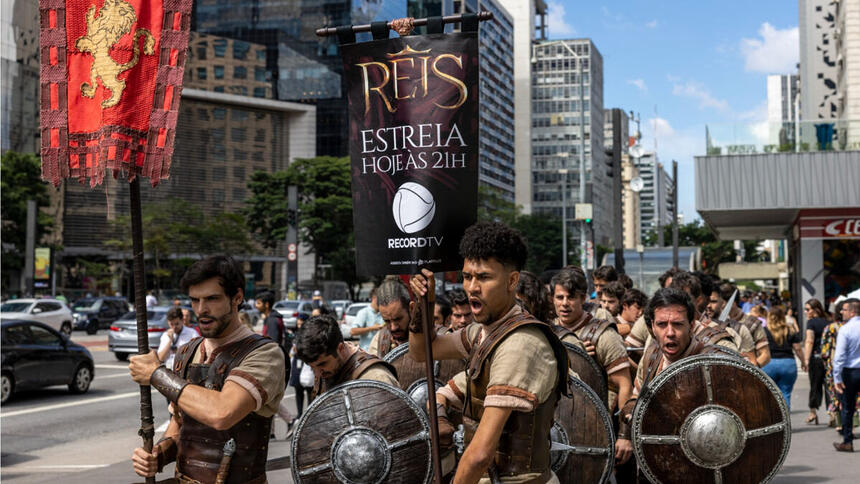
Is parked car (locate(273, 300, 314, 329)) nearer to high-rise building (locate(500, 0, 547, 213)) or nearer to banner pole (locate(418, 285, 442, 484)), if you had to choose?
banner pole (locate(418, 285, 442, 484))

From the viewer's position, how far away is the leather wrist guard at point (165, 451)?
386cm

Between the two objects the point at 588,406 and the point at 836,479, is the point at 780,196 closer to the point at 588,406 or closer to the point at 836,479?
the point at 836,479

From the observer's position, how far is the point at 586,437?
16.0 feet

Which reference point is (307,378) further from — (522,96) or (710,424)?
(522,96)

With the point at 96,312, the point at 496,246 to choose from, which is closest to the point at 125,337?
the point at 96,312

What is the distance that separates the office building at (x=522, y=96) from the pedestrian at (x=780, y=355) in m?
122

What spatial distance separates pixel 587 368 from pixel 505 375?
2543 millimetres

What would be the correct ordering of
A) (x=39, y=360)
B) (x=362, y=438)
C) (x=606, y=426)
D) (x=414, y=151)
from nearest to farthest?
1. (x=362, y=438)
2. (x=414, y=151)
3. (x=606, y=426)
4. (x=39, y=360)

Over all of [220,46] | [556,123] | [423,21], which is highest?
[220,46]

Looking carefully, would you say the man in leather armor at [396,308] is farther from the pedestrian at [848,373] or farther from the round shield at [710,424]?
the pedestrian at [848,373]

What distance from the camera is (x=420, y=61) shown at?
4449mm

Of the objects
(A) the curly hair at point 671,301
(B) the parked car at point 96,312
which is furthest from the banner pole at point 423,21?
(B) the parked car at point 96,312

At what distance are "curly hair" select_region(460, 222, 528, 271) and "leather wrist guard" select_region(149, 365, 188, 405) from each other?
1.22 metres

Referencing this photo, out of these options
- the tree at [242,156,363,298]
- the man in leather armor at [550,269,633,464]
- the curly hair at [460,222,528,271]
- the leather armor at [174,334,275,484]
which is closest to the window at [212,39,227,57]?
the tree at [242,156,363,298]
